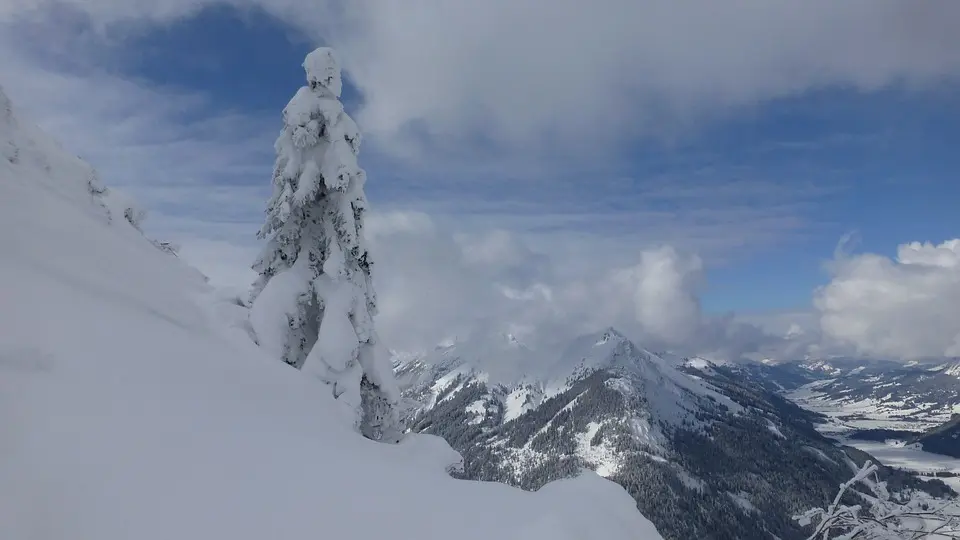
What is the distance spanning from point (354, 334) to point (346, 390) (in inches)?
58.0

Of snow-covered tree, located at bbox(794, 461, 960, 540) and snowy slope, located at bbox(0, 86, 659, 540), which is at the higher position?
snowy slope, located at bbox(0, 86, 659, 540)

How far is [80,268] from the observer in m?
6.81

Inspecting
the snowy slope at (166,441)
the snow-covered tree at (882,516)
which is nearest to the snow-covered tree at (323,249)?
the snowy slope at (166,441)

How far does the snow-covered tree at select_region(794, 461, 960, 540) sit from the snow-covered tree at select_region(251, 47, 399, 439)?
1005cm

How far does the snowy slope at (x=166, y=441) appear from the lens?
3.33m

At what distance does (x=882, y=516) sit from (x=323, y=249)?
13.3 meters

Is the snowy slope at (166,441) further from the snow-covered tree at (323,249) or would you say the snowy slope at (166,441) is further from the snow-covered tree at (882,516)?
the snow-covered tree at (323,249)

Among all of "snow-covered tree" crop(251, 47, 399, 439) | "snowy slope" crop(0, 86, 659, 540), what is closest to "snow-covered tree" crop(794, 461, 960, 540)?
"snowy slope" crop(0, 86, 659, 540)

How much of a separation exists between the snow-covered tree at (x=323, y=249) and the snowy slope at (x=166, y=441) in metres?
5.18

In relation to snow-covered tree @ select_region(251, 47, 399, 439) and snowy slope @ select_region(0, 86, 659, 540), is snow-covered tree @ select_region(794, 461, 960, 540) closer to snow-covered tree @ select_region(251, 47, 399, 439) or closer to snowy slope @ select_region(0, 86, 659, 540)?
snowy slope @ select_region(0, 86, 659, 540)

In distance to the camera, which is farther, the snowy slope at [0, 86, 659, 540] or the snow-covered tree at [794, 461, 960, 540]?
the snow-covered tree at [794, 461, 960, 540]

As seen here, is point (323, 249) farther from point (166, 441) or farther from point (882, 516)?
point (882, 516)

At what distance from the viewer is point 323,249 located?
1436cm

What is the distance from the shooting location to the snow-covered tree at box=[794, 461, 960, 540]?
460 cm
